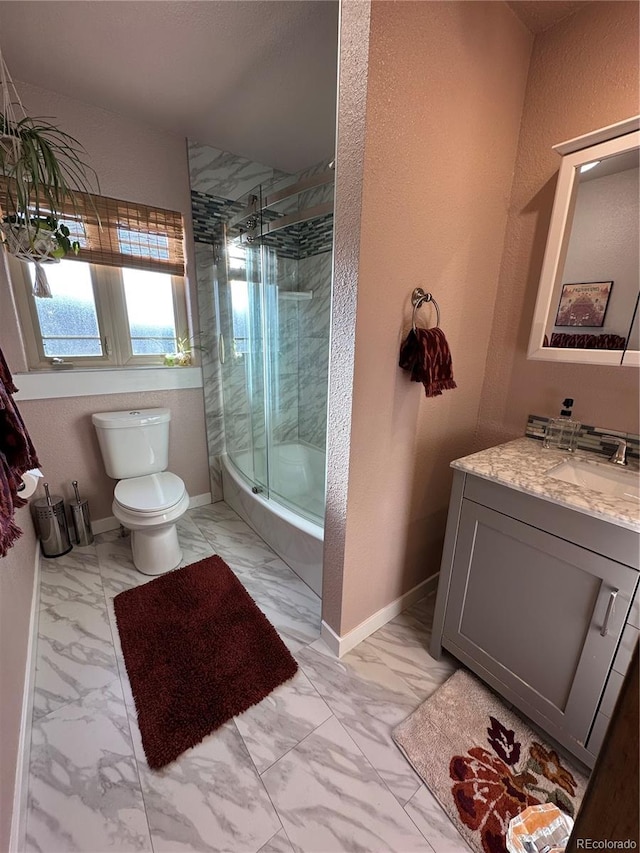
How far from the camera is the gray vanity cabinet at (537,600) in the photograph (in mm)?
976

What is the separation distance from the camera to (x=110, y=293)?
2.16 metres

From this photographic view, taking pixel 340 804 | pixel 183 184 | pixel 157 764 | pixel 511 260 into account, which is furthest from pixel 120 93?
pixel 340 804

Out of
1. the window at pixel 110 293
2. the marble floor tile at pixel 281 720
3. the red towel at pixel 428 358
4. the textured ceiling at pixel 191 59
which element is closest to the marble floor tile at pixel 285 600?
the marble floor tile at pixel 281 720

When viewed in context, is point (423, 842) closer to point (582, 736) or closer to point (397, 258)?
point (582, 736)

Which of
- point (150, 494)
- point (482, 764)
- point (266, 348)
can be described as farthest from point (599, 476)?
point (150, 494)

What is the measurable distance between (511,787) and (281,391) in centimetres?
223

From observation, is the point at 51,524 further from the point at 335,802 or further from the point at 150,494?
the point at 335,802

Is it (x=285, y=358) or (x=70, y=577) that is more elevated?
(x=285, y=358)

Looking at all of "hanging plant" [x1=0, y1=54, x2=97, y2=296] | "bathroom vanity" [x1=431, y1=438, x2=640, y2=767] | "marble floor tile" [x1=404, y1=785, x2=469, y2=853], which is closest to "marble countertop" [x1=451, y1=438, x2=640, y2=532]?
"bathroom vanity" [x1=431, y1=438, x2=640, y2=767]

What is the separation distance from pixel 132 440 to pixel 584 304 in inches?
94.9

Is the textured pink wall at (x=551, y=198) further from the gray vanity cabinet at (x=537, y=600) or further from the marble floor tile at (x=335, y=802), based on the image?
the marble floor tile at (x=335, y=802)

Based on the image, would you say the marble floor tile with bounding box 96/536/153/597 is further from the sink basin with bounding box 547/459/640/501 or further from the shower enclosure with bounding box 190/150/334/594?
the sink basin with bounding box 547/459/640/501

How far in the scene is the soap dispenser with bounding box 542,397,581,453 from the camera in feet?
4.73

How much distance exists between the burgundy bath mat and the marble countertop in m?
1.16
